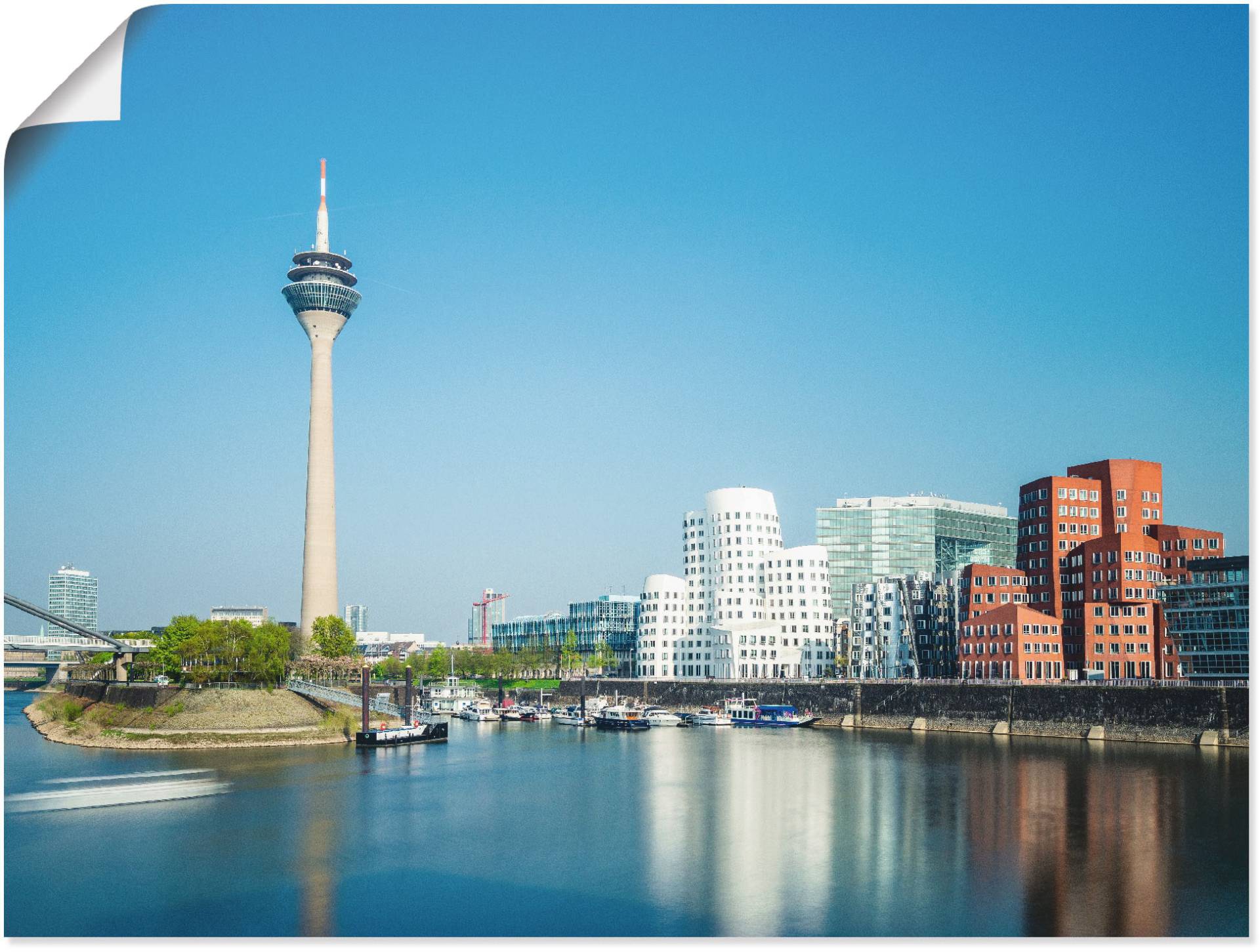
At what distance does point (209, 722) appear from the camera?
127 ft

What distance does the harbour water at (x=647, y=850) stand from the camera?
613 inches

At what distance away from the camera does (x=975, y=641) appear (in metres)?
51.2

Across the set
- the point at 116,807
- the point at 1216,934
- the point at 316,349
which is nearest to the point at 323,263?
the point at 316,349

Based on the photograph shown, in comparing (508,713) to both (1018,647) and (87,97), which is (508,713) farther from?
(87,97)

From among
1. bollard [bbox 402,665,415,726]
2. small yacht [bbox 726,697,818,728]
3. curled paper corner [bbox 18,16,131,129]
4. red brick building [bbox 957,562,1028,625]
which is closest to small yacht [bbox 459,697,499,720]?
bollard [bbox 402,665,415,726]

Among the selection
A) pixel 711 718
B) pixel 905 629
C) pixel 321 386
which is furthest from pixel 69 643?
pixel 905 629

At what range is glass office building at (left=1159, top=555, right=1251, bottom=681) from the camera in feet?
129

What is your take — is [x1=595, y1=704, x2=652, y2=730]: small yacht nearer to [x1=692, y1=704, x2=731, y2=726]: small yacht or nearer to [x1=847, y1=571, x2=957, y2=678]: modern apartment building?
[x1=692, y1=704, x2=731, y2=726]: small yacht

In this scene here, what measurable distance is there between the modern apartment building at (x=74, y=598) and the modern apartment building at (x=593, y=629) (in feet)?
101

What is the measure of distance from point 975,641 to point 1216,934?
1474 inches

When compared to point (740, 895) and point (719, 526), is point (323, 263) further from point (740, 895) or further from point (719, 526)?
point (740, 895)

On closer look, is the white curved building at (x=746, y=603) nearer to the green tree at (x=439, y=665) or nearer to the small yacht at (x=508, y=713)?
the small yacht at (x=508, y=713)

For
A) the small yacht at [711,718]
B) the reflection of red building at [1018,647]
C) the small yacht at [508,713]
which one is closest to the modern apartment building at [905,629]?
the reflection of red building at [1018,647]

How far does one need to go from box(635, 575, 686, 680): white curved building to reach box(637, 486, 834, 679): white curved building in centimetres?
8
